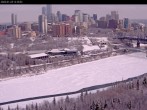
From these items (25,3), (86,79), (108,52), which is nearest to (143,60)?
(108,52)

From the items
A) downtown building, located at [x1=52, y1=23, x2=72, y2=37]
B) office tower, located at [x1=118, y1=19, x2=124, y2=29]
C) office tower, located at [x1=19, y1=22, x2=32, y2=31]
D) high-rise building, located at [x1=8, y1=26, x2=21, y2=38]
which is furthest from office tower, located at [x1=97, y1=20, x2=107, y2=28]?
high-rise building, located at [x1=8, y1=26, x2=21, y2=38]

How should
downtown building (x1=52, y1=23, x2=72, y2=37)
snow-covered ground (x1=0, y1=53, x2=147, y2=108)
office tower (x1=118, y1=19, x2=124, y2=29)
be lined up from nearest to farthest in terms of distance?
1. snow-covered ground (x1=0, y1=53, x2=147, y2=108)
2. downtown building (x1=52, y1=23, x2=72, y2=37)
3. office tower (x1=118, y1=19, x2=124, y2=29)

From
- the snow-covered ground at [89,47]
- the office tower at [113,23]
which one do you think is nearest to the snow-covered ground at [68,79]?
the snow-covered ground at [89,47]

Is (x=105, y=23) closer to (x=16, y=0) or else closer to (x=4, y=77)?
(x=4, y=77)

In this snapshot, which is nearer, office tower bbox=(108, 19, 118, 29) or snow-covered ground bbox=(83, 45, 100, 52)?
snow-covered ground bbox=(83, 45, 100, 52)

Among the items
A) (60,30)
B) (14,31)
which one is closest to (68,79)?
(14,31)

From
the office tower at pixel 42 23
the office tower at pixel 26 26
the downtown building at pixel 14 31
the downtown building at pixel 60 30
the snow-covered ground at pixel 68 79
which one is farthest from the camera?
the office tower at pixel 26 26

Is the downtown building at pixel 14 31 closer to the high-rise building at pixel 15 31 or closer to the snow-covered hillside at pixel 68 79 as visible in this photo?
the high-rise building at pixel 15 31

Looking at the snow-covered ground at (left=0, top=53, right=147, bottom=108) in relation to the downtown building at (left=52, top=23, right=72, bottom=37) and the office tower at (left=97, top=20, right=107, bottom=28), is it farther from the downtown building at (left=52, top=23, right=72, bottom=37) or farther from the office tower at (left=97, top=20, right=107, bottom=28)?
the office tower at (left=97, top=20, right=107, bottom=28)
